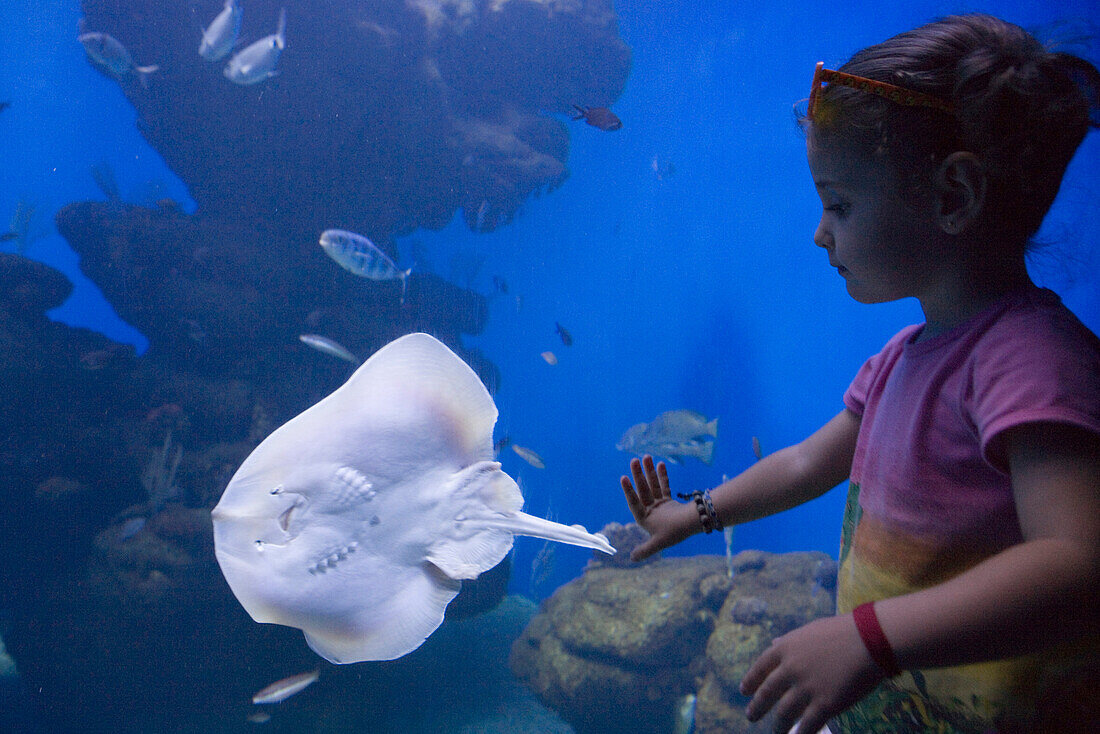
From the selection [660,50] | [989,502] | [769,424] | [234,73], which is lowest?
[989,502]

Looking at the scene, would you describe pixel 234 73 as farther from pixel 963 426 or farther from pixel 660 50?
pixel 660 50

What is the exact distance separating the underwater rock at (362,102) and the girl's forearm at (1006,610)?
7.66 metres

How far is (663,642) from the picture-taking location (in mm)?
4906

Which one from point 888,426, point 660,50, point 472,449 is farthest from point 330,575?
point 660,50

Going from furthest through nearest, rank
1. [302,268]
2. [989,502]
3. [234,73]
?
[302,268]
[234,73]
[989,502]

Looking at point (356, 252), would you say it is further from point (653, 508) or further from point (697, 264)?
point (697, 264)

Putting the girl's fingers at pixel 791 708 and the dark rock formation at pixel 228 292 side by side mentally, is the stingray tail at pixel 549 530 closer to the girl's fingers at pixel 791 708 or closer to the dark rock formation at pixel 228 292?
the girl's fingers at pixel 791 708

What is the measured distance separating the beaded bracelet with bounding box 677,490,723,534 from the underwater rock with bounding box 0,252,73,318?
7.59 m

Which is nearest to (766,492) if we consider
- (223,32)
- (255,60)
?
(255,60)

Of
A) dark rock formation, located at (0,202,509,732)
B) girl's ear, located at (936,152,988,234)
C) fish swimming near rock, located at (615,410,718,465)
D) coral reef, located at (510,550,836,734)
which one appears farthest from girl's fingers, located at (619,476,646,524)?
fish swimming near rock, located at (615,410,718,465)

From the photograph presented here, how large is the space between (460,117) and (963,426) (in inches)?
331

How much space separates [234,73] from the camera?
4574mm

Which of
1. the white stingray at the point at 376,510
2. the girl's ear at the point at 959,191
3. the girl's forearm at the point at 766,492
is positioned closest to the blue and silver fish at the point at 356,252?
the white stingray at the point at 376,510

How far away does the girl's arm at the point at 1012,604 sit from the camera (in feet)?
1.73
